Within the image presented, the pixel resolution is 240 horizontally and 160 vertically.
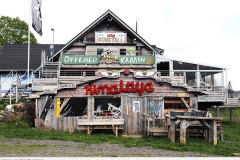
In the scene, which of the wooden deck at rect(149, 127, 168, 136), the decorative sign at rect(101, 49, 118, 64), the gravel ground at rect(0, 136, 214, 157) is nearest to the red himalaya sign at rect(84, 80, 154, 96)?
the wooden deck at rect(149, 127, 168, 136)

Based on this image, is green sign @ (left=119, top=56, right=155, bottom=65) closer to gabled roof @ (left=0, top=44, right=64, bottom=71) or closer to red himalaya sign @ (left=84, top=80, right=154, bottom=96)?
red himalaya sign @ (left=84, top=80, right=154, bottom=96)

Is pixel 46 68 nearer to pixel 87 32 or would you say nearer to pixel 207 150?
pixel 87 32

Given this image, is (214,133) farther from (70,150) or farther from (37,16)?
(37,16)

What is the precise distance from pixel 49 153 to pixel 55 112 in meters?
8.37

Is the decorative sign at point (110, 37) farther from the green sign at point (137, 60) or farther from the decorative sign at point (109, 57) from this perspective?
the green sign at point (137, 60)

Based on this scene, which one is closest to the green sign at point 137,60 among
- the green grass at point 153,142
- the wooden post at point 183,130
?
the green grass at point 153,142

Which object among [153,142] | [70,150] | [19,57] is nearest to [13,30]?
[19,57]

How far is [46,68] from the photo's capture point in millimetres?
31469

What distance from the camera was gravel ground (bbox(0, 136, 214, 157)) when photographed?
492 inches

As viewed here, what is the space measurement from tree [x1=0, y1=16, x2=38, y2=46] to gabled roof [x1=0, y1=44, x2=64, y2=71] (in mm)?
14231

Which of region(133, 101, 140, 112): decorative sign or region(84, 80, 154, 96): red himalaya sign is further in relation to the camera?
region(133, 101, 140, 112): decorative sign

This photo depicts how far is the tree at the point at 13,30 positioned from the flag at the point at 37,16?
25.8 m

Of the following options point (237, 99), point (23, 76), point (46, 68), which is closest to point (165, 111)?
point (237, 99)

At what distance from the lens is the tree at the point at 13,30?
53.6 metres
